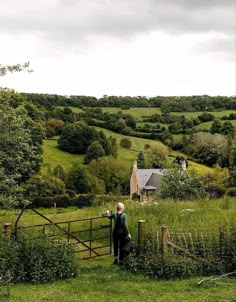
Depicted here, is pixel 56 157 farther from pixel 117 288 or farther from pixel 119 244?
pixel 117 288

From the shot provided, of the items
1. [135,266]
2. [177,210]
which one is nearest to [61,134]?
[177,210]

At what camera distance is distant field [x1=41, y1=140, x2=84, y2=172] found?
87188mm

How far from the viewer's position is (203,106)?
141 m

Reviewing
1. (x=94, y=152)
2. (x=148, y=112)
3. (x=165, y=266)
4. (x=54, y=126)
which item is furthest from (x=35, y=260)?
(x=148, y=112)

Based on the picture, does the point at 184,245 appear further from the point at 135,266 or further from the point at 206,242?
the point at 135,266

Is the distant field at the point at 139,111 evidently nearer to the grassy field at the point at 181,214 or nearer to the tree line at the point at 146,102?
the tree line at the point at 146,102

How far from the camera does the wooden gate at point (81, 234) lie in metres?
14.5

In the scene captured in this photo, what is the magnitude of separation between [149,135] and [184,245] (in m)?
98.3

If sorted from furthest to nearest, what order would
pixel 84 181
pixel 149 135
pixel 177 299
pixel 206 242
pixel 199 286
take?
pixel 149 135
pixel 84 181
pixel 206 242
pixel 199 286
pixel 177 299

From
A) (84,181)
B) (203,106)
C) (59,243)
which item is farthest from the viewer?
(203,106)

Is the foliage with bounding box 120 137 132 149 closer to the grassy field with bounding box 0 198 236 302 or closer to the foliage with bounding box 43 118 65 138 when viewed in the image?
the foliage with bounding box 43 118 65 138

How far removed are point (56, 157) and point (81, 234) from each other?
72890mm

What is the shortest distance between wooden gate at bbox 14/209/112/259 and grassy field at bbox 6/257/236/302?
1.41m

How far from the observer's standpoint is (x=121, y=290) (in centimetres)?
1215
